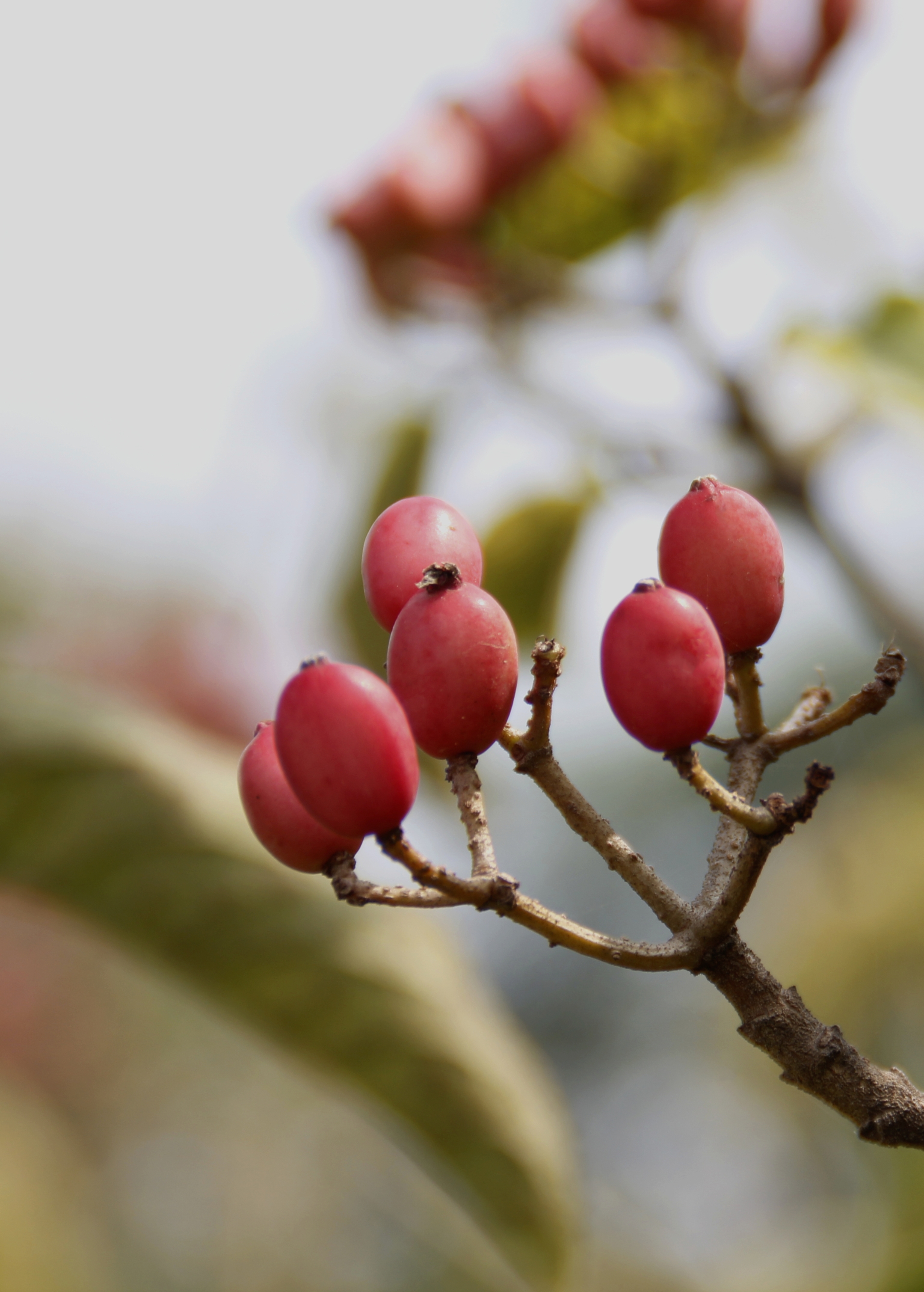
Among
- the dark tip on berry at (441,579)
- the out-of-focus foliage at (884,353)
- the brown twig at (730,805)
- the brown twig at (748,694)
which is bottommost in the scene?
the brown twig at (730,805)

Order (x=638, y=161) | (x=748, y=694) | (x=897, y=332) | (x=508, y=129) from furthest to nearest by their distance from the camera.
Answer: (x=638, y=161) → (x=508, y=129) → (x=897, y=332) → (x=748, y=694)

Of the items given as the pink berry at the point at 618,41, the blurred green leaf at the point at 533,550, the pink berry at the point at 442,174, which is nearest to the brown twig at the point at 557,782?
the blurred green leaf at the point at 533,550

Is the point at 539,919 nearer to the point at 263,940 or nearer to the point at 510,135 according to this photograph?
the point at 263,940

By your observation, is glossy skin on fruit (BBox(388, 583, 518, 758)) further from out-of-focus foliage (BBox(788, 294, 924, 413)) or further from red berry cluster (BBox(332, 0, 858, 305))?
red berry cluster (BBox(332, 0, 858, 305))

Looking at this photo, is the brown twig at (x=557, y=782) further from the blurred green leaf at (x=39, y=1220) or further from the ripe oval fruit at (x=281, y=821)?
the blurred green leaf at (x=39, y=1220)

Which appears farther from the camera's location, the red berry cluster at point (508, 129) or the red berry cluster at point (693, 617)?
the red berry cluster at point (508, 129)

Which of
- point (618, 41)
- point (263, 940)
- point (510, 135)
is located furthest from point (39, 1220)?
point (618, 41)
